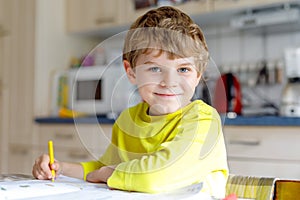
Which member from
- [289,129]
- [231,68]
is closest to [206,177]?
[289,129]

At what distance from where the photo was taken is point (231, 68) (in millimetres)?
2586

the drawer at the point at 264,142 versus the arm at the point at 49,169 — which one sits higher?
the arm at the point at 49,169

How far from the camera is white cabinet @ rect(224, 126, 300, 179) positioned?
1881 millimetres

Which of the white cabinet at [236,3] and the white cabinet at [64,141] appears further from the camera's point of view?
the white cabinet at [64,141]

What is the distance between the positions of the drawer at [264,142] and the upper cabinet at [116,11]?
0.65 metres

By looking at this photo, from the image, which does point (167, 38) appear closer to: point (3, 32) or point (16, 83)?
point (16, 83)

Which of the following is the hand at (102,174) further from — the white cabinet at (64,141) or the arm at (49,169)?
the white cabinet at (64,141)

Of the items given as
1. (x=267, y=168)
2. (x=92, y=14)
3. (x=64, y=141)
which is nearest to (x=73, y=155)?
(x=64, y=141)

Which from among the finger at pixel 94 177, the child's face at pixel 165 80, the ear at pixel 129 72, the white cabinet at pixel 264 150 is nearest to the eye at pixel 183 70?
the child's face at pixel 165 80

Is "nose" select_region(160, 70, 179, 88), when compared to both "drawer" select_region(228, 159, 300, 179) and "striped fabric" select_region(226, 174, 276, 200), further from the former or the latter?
"drawer" select_region(228, 159, 300, 179)

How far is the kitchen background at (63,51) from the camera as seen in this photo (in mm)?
2480

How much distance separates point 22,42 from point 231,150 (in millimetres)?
1569

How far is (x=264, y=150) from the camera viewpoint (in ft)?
6.42

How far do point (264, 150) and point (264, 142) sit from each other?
0.11ft
